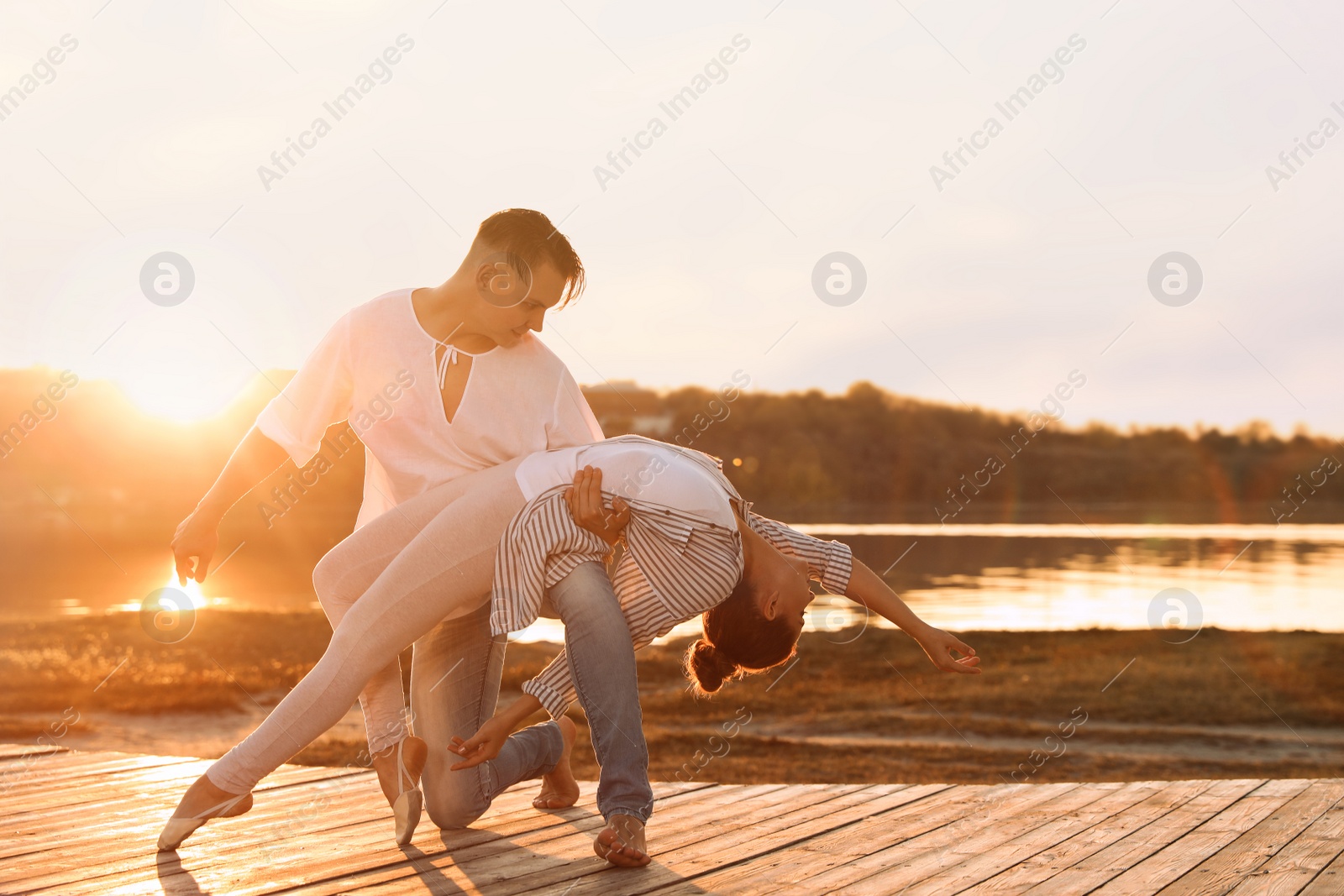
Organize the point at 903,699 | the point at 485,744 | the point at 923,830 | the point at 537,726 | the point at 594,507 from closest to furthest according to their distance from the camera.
Answer: the point at 485,744
the point at 594,507
the point at 923,830
the point at 537,726
the point at 903,699

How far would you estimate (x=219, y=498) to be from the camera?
8.76ft

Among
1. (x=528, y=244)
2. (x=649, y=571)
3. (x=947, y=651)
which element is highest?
(x=528, y=244)

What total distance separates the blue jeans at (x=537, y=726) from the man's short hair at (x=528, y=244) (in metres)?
0.75

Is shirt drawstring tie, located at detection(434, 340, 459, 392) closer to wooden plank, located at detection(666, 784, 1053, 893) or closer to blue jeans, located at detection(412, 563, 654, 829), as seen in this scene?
blue jeans, located at detection(412, 563, 654, 829)

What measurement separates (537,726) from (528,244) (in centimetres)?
135

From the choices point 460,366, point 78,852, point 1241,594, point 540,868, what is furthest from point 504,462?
point 1241,594

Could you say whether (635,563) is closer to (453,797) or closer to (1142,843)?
(453,797)

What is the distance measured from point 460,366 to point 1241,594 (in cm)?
1968

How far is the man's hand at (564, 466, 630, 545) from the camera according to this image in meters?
2.40

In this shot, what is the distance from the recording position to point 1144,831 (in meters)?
2.85

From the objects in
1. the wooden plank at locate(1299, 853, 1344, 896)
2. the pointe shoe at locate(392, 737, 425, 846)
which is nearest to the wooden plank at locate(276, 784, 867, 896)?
the pointe shoe at locate(392, 737, 425, 846)

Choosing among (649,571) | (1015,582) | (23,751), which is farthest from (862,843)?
(1015,582)

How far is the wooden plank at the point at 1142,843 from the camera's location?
7.68ft

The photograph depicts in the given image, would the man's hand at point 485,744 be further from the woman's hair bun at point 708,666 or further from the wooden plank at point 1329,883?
the wooden plank at point 1329,883
